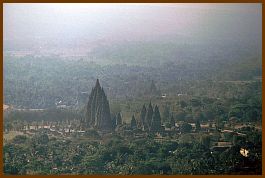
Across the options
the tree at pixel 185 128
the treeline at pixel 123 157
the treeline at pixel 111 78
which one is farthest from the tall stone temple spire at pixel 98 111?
the tree at pixel 185 128

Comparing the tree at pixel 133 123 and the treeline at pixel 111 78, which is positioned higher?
the treeline at pixel 111 78

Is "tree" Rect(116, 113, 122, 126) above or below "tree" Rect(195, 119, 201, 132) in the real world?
above

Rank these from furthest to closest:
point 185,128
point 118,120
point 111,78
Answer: point 111,78 < point 118,120 < point 185,128

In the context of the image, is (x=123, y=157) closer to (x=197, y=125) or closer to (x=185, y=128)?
(x=185, y=128)

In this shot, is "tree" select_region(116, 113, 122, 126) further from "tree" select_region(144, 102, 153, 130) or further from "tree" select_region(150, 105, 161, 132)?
"tree" select_region(150, 105, 161, 132)

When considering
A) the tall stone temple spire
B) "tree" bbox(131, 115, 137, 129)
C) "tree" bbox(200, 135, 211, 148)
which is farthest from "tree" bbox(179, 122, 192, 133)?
the tall stone temple spire

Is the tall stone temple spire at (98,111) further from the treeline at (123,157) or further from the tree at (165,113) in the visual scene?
the tree at (165,113)

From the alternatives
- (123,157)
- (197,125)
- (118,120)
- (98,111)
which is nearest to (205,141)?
(197,125)

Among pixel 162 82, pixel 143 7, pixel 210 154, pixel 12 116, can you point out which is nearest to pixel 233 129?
pixel 210 154

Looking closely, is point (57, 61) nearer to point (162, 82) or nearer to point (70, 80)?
point (70, 80)

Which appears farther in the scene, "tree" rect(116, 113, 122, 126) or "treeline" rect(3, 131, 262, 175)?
"tree" rect(116, 113, 122, 126)

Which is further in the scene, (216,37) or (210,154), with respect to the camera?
(216,37)
